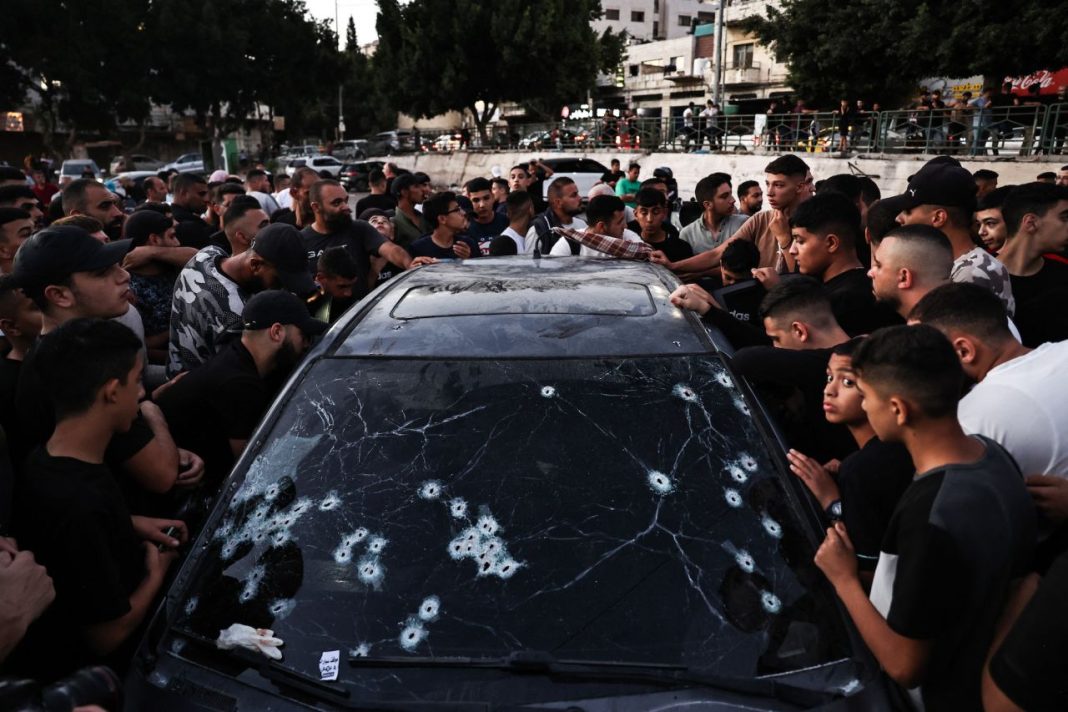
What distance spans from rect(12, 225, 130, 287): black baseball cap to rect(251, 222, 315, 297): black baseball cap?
0.79 meters

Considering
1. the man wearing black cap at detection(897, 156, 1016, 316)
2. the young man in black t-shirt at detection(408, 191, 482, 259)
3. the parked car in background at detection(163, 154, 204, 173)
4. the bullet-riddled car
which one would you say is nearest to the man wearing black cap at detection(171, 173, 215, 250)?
the young man in black t-shirt at detection(408, 191, 482, 259)

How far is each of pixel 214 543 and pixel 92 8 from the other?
38082 mm

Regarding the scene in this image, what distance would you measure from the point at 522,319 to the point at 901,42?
56.6 ft

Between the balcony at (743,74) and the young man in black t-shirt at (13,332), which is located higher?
the balcony at (743,74)

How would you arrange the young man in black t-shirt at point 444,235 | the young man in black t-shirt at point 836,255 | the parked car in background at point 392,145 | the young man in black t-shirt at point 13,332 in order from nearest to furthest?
the young man in black t-shirt at point 13,332 → the young man in black t-shirt at point 836,255 → the young man in black t-shirt at point 444,235 → the parked car in background at point 392,145

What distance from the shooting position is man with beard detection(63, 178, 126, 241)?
4.99m

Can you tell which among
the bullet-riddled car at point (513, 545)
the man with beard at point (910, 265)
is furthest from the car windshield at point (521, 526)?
the man with beard at point (910, 265)

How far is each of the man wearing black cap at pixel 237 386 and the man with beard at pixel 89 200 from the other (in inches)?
116

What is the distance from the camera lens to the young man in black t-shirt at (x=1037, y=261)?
317 centimetres

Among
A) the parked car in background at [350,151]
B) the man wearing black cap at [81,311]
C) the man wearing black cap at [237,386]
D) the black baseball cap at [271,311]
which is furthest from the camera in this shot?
the parked car in background at [350,151]

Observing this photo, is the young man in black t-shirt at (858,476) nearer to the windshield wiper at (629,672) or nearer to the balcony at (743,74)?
the windshield wiper at (629,672)

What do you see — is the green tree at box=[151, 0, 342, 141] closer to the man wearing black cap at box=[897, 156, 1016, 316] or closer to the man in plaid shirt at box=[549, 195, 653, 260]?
the man in plaid shirt at box=[549, 195, 653, 260]

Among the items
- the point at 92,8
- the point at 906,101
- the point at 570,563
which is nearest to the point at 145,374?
the point at 570,563

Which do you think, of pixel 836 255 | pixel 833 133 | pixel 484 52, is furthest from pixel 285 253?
pixel 484 52
